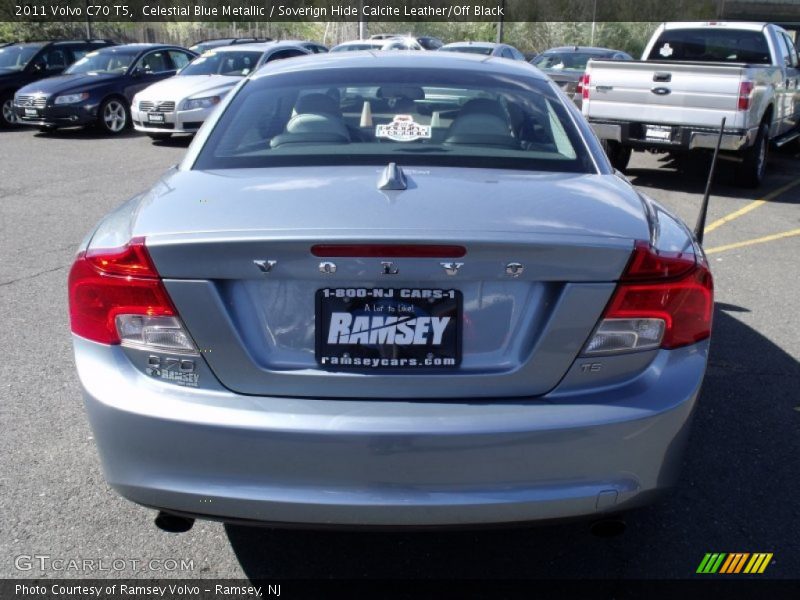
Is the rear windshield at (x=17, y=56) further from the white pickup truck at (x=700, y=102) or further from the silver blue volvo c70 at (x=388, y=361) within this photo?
the silver blue volvo c70 at (x=388, y=361)

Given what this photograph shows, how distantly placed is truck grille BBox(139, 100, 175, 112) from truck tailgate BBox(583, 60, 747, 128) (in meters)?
7.24

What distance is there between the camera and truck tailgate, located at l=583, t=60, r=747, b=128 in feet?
32.5

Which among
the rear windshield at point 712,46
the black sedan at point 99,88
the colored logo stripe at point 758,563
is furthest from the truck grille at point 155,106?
the colored logo stripe at point 758,563

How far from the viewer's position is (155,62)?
1758 centimetres

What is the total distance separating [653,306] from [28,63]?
1817 cm

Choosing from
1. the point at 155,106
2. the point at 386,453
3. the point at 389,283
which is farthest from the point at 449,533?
the point at 155,106

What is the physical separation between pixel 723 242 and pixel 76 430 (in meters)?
6.22

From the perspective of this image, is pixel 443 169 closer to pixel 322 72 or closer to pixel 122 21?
pixel 322 72

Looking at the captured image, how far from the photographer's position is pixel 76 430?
404 cm

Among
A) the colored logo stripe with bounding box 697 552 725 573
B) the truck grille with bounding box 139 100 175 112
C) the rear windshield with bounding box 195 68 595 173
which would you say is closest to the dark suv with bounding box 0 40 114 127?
the truck grille with bounding box 139 100 175 112

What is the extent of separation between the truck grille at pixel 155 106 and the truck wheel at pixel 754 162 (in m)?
8.98

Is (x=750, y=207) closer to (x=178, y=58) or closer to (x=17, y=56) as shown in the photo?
(x=178, y=58)

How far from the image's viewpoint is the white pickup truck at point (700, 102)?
993cm

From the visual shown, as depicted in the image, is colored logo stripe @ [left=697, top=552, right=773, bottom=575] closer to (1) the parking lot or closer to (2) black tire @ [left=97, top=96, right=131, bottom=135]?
(1) the parking lot
